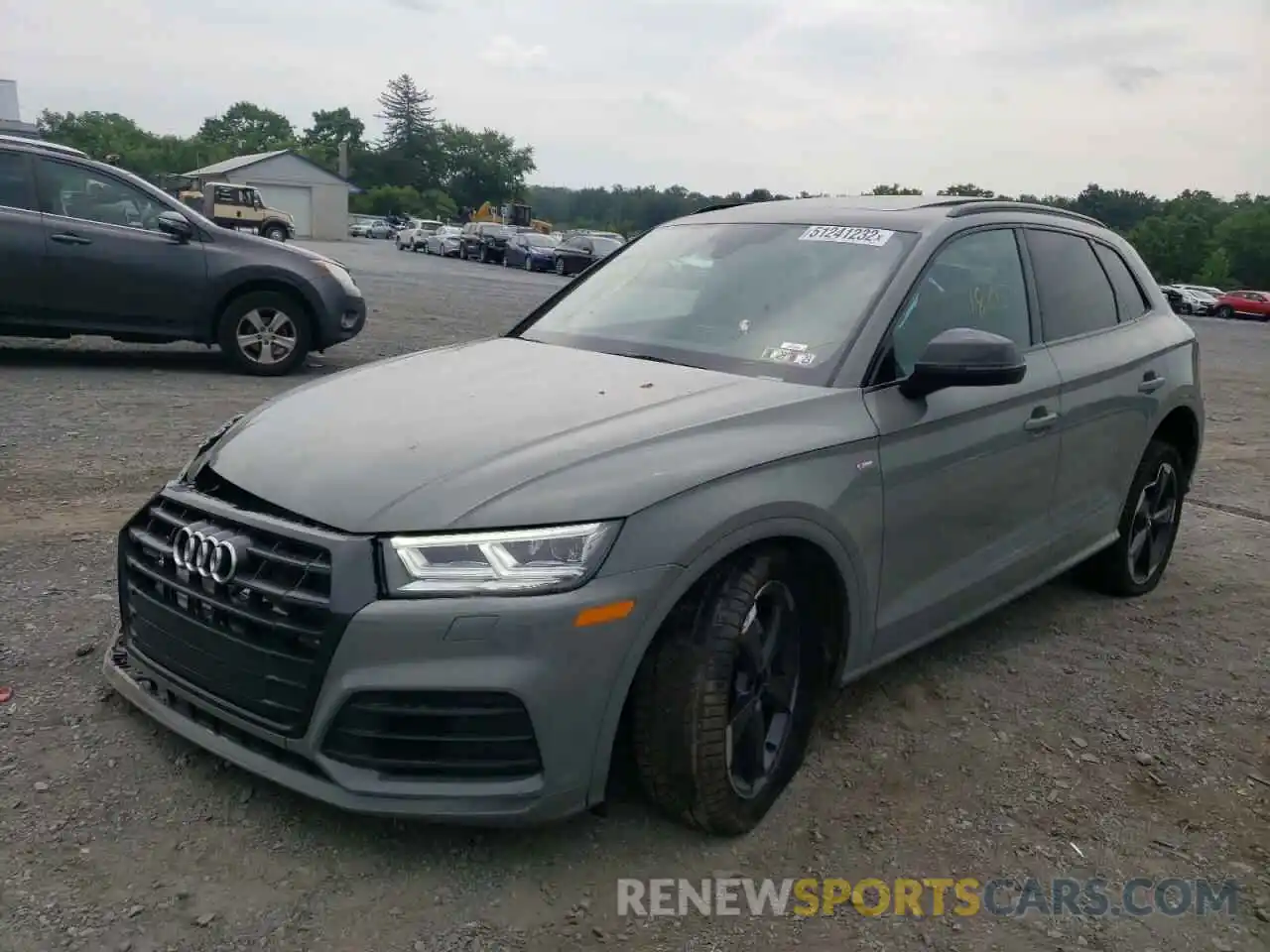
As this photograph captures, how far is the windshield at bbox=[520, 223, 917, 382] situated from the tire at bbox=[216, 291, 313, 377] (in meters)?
5.57

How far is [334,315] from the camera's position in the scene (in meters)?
9.48

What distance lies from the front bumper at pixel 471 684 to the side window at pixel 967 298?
4.57 feet

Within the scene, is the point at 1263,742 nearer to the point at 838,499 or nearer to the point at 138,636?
the point at 838,499

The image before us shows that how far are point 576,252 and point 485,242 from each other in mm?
7748

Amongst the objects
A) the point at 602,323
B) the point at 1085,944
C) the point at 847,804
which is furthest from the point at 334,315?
the point at 1085,944

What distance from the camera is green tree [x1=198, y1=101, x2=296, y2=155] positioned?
124 m

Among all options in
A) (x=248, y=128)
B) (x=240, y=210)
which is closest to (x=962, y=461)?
(x=240, y=210)

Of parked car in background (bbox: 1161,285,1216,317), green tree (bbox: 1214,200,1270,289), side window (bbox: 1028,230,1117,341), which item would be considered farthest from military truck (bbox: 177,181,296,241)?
green tree (bbox: 1214,200,1270,289)

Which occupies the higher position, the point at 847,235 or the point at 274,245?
the point at 847,235

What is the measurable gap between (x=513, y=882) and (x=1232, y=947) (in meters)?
1.68

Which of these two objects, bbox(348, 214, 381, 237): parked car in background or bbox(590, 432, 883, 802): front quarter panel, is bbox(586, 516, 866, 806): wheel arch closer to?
bbox(590, 432, 883, 802): front quarter panel

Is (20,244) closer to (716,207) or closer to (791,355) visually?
(716,207)

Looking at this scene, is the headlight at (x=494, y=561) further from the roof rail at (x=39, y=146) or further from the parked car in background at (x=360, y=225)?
the parked car in background at (x=360, y=225)

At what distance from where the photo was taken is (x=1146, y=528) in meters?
5.00
